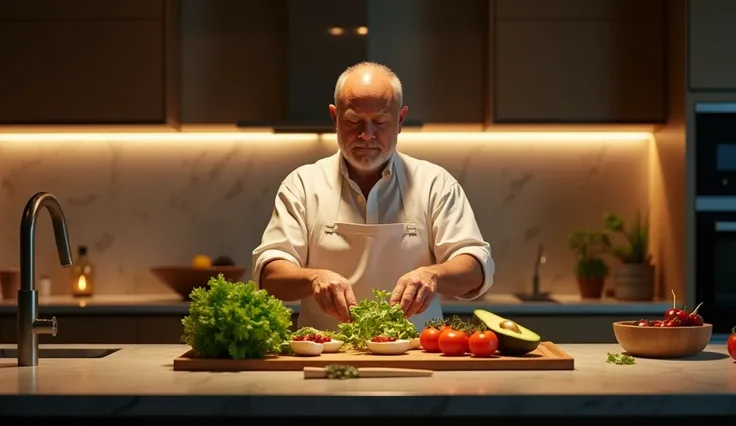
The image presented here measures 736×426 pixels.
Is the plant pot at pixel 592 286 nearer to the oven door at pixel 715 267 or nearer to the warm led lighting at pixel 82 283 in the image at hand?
the oven door at pixel 715 267

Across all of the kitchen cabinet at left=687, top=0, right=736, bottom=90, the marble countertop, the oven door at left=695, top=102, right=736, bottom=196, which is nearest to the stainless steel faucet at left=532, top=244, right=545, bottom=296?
the marble countertop

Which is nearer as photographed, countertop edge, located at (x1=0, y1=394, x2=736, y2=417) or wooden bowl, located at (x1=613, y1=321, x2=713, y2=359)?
countertop edge, located at (x1=0, y1=394, x2=736, y2=417)

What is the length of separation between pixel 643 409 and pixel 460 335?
1.74 ft

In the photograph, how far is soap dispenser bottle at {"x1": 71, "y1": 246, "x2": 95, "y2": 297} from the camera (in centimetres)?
468

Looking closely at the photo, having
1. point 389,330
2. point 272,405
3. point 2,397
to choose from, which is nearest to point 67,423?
point 2,397

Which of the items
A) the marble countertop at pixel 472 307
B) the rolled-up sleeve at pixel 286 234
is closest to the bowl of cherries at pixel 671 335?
the rolled-up sleeve at pixel 286 234

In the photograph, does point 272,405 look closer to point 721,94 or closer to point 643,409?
point 643,409

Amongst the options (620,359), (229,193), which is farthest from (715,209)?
(229,193)

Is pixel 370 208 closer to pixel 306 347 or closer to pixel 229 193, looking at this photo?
pixel 306 347

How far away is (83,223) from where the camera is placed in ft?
15.9

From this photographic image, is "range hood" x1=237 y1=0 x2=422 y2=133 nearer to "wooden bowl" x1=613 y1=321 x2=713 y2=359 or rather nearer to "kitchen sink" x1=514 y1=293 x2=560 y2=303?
"kitchen sink" x1=514 y1=293 x2=560 y2=303

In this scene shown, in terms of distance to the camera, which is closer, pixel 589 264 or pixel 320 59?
pixel 320 59

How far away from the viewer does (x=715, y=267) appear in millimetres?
4152

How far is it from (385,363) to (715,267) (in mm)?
2331
